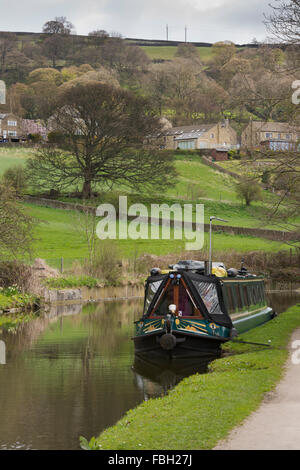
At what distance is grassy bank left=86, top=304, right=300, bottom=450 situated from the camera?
1092 centimetres

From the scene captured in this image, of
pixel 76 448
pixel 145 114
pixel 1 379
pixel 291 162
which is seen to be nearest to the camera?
pixel 76 448

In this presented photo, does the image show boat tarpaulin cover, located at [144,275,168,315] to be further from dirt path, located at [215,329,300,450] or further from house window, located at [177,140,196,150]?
house window, located at [177,140,196,150]

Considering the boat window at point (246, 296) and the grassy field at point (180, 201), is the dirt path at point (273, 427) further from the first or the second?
the grassy field at point (180, 201)

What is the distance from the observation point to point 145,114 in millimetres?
74438

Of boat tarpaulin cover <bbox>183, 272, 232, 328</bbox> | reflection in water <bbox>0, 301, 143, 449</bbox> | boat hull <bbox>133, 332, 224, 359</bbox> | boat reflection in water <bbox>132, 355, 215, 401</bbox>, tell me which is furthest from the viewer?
boat tarpaulin cover <bbox>183, 272, 232, 328</bbox>

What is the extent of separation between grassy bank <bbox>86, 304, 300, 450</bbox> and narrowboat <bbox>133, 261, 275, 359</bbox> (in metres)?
2.22

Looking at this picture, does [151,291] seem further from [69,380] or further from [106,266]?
[106,266]

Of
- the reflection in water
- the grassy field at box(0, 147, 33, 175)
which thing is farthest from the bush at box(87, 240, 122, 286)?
the grassy field at box(0, 147, 33, 175)

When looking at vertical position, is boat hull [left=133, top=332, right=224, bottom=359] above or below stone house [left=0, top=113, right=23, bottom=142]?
below

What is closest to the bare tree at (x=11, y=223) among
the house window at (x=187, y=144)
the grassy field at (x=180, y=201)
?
the grassy field at (x=180, y=201)

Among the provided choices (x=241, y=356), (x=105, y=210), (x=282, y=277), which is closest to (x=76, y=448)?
(x=241, y=356)

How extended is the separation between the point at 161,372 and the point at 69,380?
2994mm

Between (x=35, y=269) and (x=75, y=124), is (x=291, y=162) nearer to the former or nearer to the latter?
(x=35, y=269)
